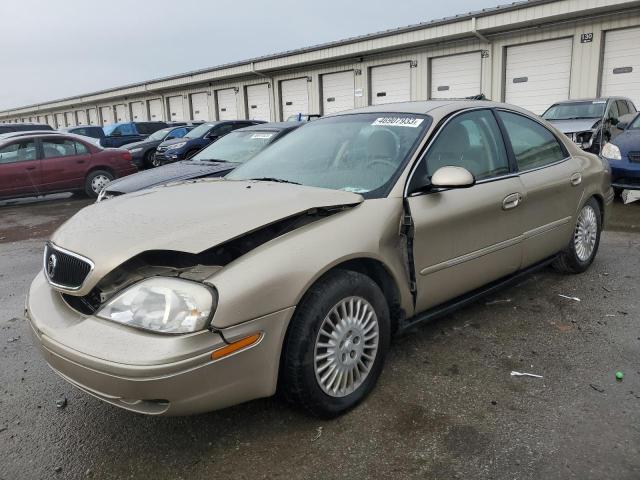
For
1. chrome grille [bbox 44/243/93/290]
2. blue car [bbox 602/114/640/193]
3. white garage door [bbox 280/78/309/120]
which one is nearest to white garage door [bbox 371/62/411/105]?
white garage door [bbox 280/78/309/120]

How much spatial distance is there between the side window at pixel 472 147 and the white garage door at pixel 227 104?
27.2 metres

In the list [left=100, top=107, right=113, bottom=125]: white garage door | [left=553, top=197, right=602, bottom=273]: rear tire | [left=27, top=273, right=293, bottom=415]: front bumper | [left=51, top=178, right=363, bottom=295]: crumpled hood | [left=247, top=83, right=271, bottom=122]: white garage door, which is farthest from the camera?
[left=100, top=107, right=113, bottom=125]: white garage door

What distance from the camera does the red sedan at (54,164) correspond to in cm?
1046

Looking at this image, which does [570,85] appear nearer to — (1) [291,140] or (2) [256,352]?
(1) [291,140]

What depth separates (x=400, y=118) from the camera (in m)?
3.46

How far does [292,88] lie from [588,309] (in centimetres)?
2351

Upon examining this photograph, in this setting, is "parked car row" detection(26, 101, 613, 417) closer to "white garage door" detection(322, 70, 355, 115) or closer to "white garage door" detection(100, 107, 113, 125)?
"white garage door" detection(322, 70, 355, 115)

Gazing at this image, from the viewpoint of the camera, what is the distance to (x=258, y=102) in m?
28.2

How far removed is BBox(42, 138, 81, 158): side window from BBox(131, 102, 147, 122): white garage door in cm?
3002

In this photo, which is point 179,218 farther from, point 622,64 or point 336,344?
point 622,64

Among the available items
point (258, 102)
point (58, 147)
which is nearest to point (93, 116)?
point (258, 102)

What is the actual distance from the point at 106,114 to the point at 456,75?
36.1m

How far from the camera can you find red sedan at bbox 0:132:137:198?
10461mm

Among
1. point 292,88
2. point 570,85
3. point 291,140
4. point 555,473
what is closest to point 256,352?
point 555,473
